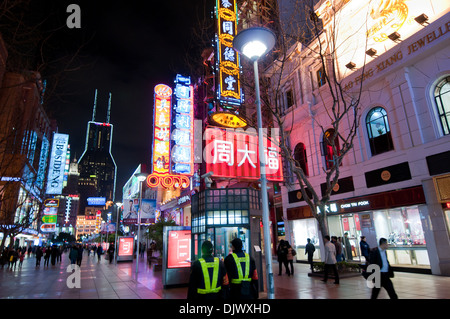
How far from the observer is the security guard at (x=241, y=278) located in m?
4.43

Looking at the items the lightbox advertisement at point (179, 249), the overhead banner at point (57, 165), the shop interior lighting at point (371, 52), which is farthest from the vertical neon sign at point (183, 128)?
the overhead banner at point (57, 165)

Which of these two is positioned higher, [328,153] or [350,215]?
[328,153]

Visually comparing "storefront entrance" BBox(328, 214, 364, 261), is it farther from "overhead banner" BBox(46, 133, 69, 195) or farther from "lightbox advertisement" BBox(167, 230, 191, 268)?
"overhead banner" BBox(46, 133, 69, 195)

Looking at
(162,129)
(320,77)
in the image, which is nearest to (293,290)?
(320,77)

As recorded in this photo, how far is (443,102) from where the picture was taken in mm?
12094

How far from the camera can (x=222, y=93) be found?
16781 mm

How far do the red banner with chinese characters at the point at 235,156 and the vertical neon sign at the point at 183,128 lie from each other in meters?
5.57

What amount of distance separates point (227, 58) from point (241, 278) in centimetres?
1550
